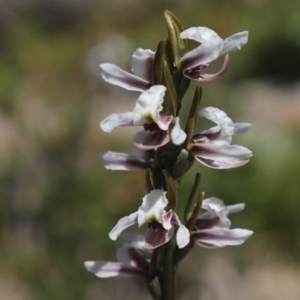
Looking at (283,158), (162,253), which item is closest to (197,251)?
(283,158)

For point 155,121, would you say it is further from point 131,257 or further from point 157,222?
point 131,257

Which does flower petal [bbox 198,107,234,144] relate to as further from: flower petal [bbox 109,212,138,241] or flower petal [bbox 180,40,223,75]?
flower petal [bbox 109,212,138,241]

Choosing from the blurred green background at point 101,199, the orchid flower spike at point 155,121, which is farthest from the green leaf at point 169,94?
the blurred green background at point 101,199

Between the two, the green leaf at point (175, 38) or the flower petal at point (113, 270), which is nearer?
the green leaf at point (175, 38)

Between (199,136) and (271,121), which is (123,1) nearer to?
(271,121)

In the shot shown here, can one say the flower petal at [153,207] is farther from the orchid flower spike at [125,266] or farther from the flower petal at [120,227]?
the orchid flower spike at [125,266]

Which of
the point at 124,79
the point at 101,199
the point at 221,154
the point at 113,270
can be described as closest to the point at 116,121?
the point at 124,79
